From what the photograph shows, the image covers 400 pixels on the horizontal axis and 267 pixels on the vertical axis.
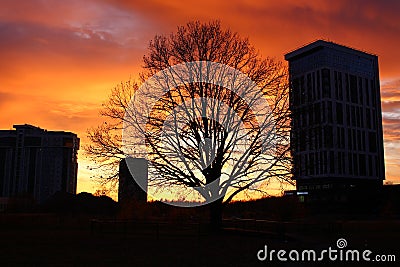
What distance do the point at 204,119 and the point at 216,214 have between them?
593cm

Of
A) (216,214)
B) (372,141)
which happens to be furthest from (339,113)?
(216,214)

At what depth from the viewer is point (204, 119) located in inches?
968

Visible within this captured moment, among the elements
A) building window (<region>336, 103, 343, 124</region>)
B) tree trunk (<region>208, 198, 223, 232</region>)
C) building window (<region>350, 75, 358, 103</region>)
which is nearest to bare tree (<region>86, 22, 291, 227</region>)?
tree trunk (<region>208, 198, 223, 232</region>)

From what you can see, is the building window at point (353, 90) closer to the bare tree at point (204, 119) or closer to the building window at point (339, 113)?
the building window at point (339, 113)

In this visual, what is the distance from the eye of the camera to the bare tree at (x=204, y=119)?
24.1 meters

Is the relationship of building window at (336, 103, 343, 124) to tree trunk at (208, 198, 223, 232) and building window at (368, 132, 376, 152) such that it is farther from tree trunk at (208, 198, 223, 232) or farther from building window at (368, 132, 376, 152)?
tree trunk at (208, 198, 223, 232)

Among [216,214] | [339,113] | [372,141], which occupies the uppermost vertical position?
[339,113]

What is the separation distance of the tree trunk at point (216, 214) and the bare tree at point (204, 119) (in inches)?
3.5

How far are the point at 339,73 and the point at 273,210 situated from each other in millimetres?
79358

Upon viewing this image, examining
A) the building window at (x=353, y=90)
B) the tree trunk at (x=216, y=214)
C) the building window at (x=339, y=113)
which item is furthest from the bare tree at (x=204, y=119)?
the building window at (x=353, y=90)

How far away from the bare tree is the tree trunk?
9 cm

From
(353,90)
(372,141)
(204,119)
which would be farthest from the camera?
(372,141)

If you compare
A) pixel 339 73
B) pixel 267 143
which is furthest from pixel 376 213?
pixel 267 143

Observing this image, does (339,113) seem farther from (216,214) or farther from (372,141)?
(216,214)
